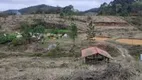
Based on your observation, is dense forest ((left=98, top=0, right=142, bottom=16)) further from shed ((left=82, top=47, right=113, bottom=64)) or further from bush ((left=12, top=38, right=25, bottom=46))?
shed ((left=82, top=47, right=113, bottom=64))

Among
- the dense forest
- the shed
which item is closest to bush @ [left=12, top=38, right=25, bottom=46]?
the shed

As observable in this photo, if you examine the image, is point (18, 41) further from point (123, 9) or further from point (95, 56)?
point (123, 9)

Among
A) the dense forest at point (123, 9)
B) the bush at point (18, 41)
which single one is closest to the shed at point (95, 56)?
the bush at point (18, 41)

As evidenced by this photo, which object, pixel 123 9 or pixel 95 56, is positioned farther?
pixel 123 9

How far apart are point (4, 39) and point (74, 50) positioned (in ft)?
31.0

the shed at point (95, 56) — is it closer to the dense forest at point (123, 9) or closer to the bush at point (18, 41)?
the bush at point (18, 41)

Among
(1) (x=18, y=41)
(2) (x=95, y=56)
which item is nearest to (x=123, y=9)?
(1) (x=18, y=41)

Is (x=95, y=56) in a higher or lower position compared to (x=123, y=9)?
lower

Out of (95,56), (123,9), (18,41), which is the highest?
(123,9)

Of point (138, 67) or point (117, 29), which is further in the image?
point (117, 29)

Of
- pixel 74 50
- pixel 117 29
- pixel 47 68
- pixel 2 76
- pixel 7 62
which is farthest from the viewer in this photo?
pixel 117 29

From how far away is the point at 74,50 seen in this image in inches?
1414

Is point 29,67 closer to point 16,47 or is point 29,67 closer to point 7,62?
point 7,62

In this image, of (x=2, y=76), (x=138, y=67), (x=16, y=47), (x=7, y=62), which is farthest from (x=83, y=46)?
(x=2, y=76)
